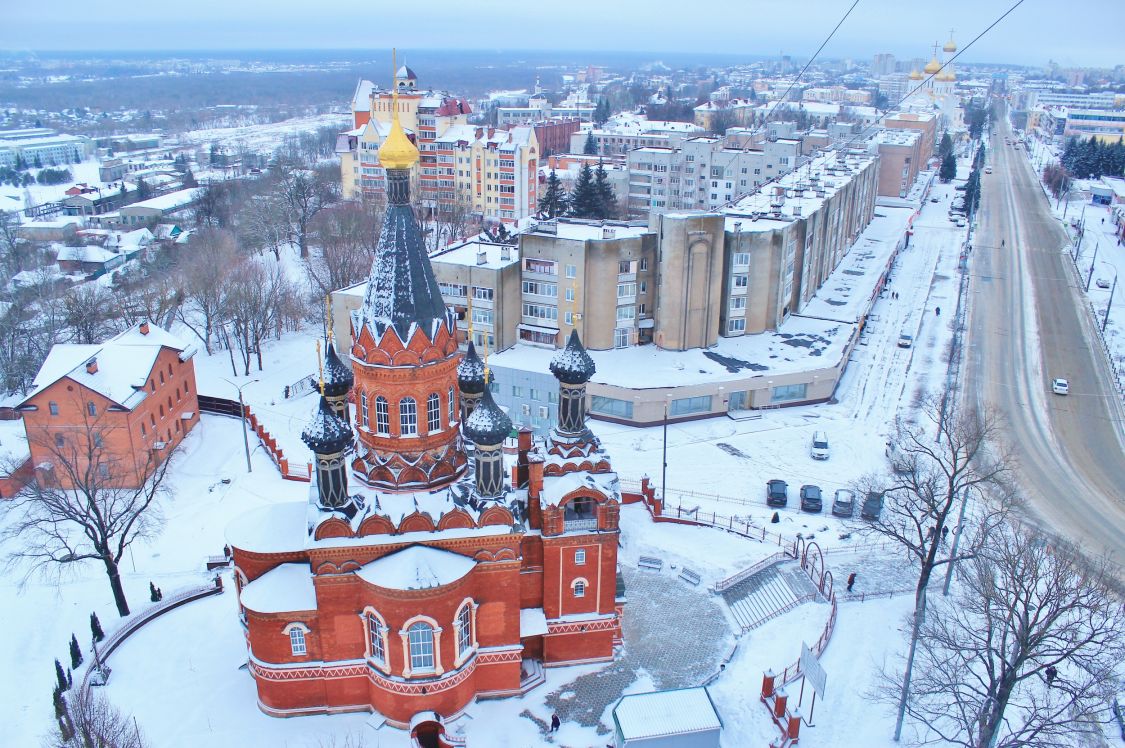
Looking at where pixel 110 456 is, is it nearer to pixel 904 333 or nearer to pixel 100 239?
pixel 904 333

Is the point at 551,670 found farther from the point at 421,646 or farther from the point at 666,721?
the point at 666,721

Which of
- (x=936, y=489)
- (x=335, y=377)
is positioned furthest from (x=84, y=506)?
(x=936, y=489)

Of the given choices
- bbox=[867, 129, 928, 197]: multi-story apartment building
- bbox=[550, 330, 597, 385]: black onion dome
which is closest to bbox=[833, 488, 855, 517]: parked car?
bbox=[550, 330, 597, 385]: black onion dome

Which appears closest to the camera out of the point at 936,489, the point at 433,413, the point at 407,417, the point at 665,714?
the point at 665,714

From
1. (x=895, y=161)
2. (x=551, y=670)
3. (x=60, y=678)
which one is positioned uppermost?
(x=895, y=161)

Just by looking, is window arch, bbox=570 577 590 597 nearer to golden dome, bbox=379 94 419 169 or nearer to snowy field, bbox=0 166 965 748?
snowy field, bbox=0 166 965 748

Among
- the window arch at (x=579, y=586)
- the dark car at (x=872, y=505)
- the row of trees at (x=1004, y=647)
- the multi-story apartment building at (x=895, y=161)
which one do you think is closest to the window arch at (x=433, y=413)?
the window arch at (x=579, y=586)
